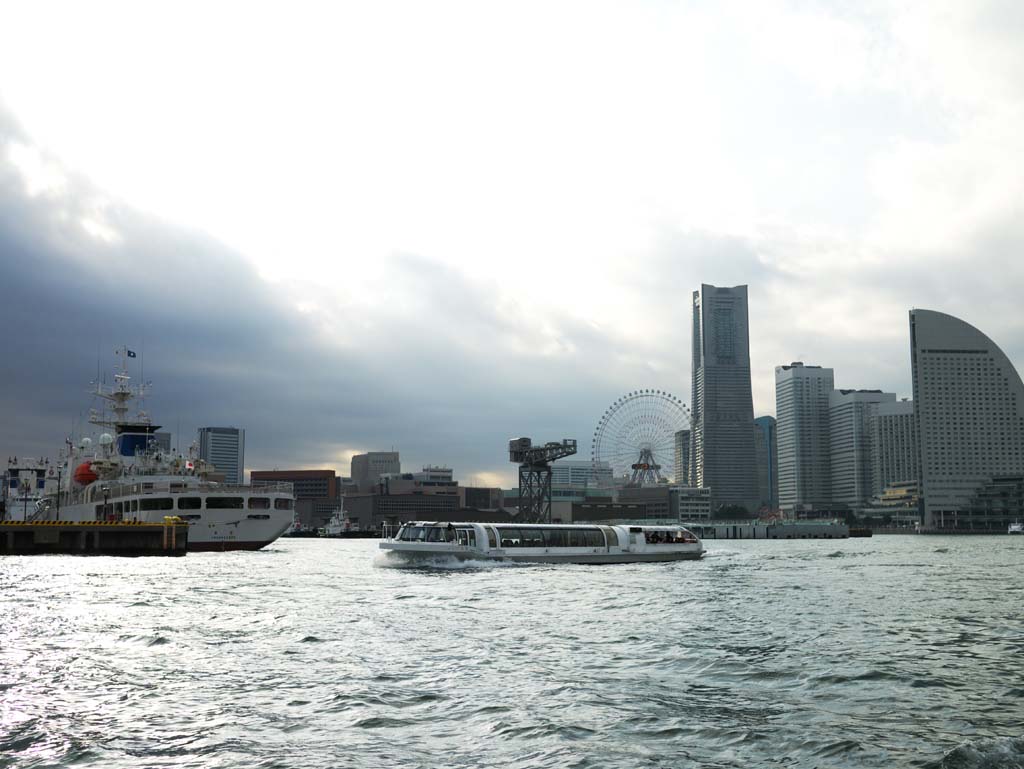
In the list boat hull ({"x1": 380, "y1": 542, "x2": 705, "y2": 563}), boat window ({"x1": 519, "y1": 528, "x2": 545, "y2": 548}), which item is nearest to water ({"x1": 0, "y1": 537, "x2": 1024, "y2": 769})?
boat hull ({"x1": 380, "y1": 542, "x2": 705, "y2": 563})

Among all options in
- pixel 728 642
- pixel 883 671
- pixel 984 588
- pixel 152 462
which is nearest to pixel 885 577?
pixel 984 588

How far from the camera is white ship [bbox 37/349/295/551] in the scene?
107562 mm

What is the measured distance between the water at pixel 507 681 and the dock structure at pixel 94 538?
4934 centimetres

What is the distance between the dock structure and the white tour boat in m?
28.7

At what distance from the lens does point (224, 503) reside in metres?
109

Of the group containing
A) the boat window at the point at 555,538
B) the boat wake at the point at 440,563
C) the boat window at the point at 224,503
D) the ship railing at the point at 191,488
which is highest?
the ship railing at the point at 191,488

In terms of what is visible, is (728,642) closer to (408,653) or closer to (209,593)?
(408,653)

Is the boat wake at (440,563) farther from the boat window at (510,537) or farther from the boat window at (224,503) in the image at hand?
the boat window at (224,503)

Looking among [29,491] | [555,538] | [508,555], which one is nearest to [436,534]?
[508,555]

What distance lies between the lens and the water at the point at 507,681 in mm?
15938

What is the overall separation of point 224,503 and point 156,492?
8.11 metres

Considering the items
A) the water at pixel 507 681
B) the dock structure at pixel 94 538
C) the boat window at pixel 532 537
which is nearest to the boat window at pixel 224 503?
the dock structure at pixel 94 538

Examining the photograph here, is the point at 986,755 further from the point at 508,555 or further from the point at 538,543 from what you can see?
the point at 538,543

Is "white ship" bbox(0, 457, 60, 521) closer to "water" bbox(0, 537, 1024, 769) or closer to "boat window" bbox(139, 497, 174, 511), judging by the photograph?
"boat window" bbox(139, 497, 174, 511)
